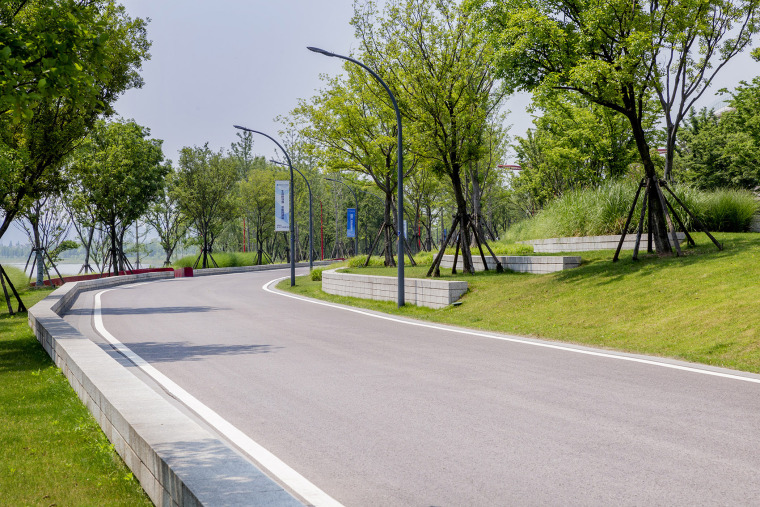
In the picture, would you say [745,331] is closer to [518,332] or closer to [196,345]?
Answer: [518,332]

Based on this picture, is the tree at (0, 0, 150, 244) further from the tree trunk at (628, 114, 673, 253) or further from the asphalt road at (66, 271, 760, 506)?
the tree trunk at (628, 114, 673, 253)

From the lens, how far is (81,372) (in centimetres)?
700

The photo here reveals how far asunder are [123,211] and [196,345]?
3298 cm

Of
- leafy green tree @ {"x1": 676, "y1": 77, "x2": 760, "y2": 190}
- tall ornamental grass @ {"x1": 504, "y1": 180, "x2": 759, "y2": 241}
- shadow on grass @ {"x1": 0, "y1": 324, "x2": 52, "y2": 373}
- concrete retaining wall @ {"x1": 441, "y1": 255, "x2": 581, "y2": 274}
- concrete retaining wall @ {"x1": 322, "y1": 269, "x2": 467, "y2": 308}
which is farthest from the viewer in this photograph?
leafy green tree @ {"x1": 676, "y1": 77, "x2": 760, "y2": 190}

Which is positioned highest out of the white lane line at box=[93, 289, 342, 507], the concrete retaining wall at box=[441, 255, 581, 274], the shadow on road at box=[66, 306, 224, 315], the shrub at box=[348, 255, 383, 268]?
the concrete retaining wall at box=[441, 255, 581, 274]

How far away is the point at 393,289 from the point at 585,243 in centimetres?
651

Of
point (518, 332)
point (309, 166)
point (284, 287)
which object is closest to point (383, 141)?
point (284, 287)

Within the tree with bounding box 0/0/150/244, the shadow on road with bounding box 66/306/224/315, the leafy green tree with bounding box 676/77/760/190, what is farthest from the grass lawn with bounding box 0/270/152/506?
the leafy green tree with bounding box 676/77/760/190

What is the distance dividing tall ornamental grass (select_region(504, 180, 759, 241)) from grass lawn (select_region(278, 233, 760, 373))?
2.02 meters

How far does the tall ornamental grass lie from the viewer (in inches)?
802

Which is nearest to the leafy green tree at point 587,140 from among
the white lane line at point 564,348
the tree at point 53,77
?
the white lane line at point 564,348

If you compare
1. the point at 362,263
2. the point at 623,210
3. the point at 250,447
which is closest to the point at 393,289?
the point at 623,210

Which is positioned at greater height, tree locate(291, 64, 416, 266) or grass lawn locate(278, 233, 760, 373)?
tree locate(291, 64, 416, 266)

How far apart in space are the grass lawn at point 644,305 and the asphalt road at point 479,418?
1.29m
